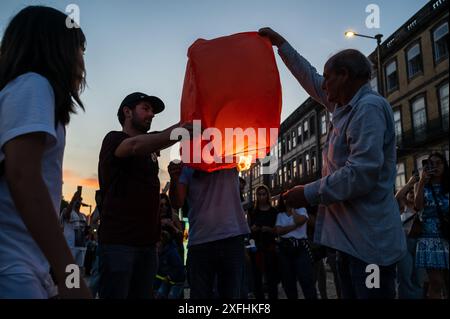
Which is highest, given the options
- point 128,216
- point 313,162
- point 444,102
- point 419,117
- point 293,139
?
point 293,139

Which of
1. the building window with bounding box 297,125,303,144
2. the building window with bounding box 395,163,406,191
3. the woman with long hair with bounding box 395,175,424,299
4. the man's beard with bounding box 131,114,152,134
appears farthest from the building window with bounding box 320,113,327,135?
the man's beard with bounding box 131,114,152,134

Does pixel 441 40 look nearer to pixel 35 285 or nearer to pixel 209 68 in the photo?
pixel 209 68

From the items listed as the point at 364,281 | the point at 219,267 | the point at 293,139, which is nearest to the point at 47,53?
the point at 364,281

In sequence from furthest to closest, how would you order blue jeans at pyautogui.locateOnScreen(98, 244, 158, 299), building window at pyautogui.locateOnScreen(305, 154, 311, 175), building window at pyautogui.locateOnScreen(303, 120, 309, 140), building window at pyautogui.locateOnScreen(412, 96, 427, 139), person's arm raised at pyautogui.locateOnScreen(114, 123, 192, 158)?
Result: 1. building window at pyautogui.locateOnScreen(303, 120, 309, 140)
2. building window at pyautogui.locateOnScreen(305, 154, 311, 175)
3. building window at pyautogui.locateOnScreen(412, 96, 427, 139)
4. blue jeans at pyautogui.locateOnScreen(98, 244, 158, 299)
5. person's arm raised at pyautogui.locateOnScreen(114, 123, 192, 158)

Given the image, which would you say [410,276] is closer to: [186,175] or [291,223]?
[291,223]

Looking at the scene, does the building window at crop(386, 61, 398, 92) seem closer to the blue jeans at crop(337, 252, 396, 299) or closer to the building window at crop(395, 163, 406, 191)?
the building window at crop(395, 163, 406, 191)

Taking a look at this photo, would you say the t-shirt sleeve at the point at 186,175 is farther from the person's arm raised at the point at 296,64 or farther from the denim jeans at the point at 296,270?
the denim jeans at the point at 296,270

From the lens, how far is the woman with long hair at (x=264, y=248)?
6531 mm

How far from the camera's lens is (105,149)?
294 centimetres

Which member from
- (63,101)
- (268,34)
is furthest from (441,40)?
(63,101)

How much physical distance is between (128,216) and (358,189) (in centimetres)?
151

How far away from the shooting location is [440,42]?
24.0 meters

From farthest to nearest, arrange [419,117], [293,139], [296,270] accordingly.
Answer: [293,139] → [419,117] → [296,270]

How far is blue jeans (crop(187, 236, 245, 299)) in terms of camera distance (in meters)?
3.15
